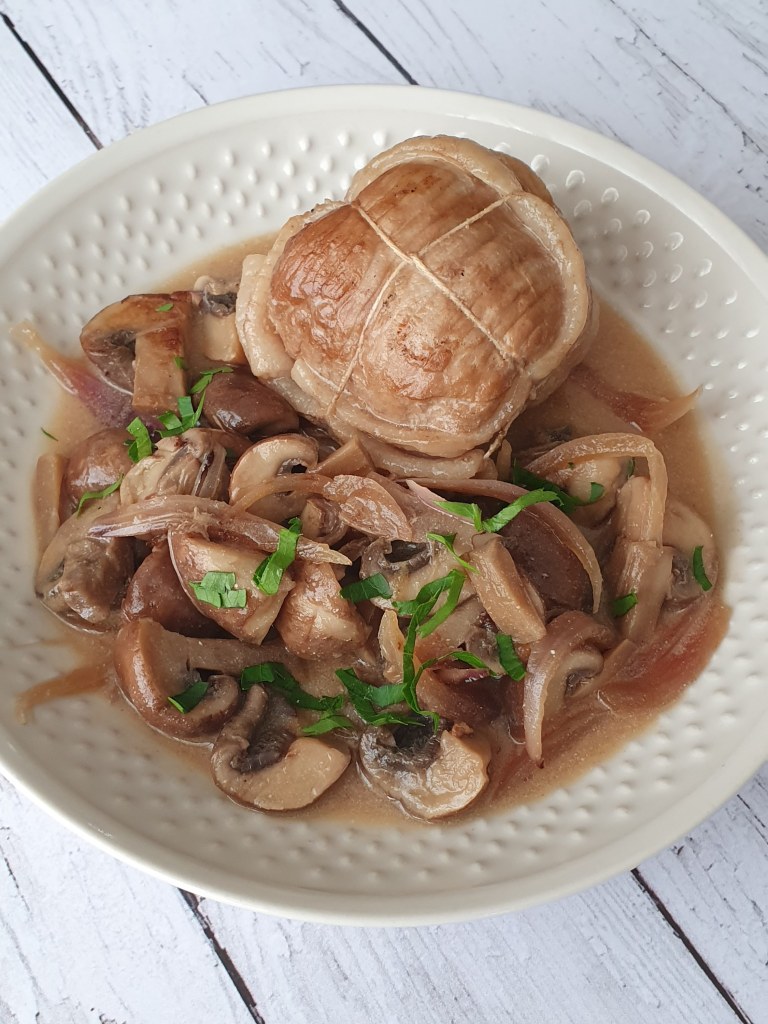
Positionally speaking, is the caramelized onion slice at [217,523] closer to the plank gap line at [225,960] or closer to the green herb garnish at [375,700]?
the green herb garnish at [375,700]

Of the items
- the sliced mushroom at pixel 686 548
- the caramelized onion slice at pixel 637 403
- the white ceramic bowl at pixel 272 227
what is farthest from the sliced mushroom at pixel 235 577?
the caramelized onion slice at pixel 637 403

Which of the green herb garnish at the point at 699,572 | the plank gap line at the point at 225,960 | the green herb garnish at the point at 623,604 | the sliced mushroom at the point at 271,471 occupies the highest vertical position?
the sliced mushroom at the point at 271,471

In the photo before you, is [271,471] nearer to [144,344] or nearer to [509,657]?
[144,344]

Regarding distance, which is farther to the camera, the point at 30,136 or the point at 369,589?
the point at 30,136

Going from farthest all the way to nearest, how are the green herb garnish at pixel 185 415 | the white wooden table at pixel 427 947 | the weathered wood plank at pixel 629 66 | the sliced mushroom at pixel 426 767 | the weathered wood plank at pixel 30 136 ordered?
the weathered wood plank at pixel 30 136
the weathered wood plank at pixel 629 66
the green herb garnish at pixel 185 415
the white wooden table at pixel 427 947
the sliced mushroom at pixel 426 767

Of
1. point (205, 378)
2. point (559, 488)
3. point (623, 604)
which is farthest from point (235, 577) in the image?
point (623, 604)

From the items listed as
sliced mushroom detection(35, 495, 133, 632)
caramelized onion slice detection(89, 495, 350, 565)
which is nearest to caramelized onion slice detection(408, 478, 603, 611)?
caramelized onion slice detection(89, 495, 350, 565)
